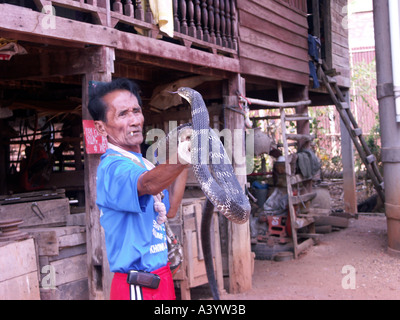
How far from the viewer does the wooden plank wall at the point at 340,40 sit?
10.3 metres

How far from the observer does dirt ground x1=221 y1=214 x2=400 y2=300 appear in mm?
6125

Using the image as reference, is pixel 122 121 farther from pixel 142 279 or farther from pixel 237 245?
pixel 237 245

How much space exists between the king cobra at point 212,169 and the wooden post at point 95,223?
6.56ft

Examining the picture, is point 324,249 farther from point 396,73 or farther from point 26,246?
point 26,246

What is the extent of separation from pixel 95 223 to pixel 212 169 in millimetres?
2330

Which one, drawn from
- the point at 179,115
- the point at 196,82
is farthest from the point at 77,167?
the point at 196,82

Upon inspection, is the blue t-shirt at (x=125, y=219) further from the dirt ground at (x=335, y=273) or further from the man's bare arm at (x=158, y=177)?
the dirt ground at (x=335, y=273)

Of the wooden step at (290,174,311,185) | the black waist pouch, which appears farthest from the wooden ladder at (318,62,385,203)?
the black waist pouch

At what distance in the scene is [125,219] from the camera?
2268mm

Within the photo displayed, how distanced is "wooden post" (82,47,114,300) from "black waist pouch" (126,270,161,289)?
1961 mm

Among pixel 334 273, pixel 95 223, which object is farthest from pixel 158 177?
pixel 334 273

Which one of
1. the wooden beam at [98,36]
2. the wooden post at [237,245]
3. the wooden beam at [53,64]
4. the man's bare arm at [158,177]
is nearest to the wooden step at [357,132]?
the wooden post at [237,245]
